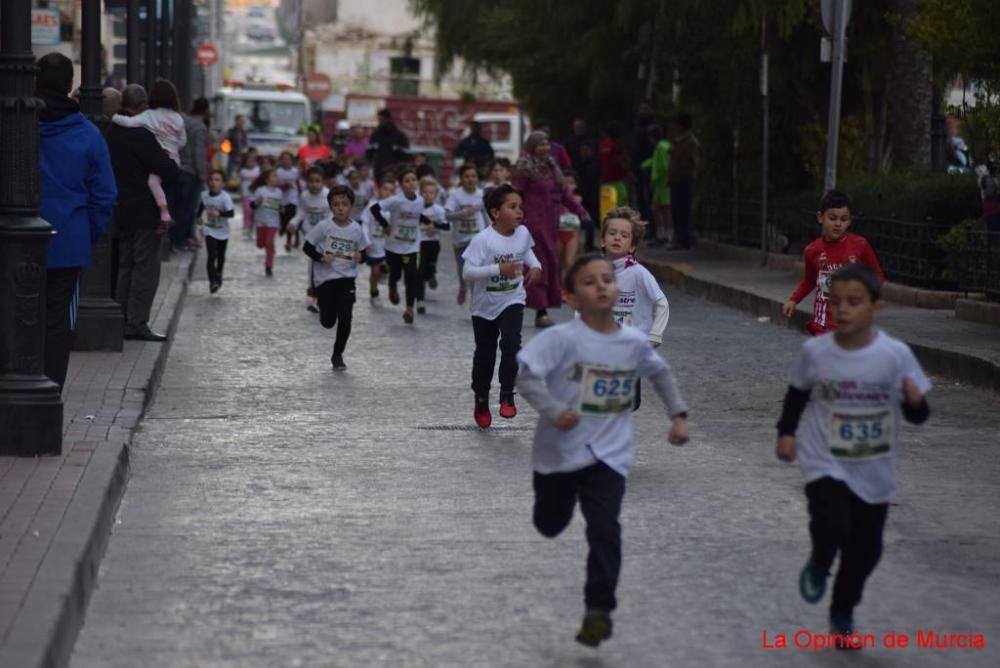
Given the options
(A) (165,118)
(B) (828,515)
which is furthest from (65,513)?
(A) (165,118)

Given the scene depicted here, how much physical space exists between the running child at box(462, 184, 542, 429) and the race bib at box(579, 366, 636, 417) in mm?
5015

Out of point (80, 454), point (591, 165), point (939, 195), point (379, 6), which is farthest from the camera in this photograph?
point (379, 6)

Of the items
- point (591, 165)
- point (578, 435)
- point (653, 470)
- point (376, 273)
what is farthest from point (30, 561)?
point (591, 165)

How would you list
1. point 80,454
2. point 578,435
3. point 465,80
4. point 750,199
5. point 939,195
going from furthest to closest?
point 465,80 → point 750,199 → point 939,195 → point 80,454 → point 578,435

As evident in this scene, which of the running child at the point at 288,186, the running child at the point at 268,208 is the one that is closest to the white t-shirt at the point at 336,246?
the running child at the point at 268,208

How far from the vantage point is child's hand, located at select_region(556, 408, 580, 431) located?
706cm

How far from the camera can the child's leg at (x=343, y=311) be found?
53.3 ft

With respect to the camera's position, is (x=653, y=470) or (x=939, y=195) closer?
(x=653, y=470)

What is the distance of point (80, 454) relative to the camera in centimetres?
1020

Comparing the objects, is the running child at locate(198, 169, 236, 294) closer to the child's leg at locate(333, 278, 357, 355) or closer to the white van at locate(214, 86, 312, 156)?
the child's leg at locate(333, 278, 357, 355)

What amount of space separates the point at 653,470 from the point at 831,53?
469 inches

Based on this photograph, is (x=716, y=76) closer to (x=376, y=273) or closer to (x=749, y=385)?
(x=376, y=273)

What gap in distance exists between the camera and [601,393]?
7.32 m

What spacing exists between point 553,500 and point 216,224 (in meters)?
16.8
